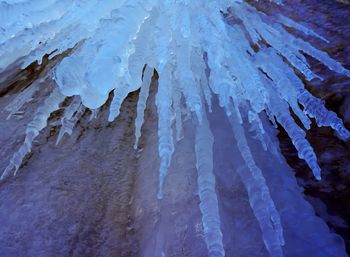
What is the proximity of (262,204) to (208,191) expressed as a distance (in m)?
0.10

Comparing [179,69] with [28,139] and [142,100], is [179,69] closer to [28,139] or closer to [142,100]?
[142,100]

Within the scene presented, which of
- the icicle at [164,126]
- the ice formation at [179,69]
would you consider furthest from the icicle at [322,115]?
the icicle at [164,126]

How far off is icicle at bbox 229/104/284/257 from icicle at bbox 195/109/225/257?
7 cm

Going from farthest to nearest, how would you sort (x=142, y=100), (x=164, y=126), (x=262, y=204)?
1. (x=142, y=100)
2. (x=164, y=126)
3. (x=262, y=204)

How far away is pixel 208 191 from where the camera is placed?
0.72 metres

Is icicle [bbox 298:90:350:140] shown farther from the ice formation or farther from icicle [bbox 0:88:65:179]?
icicle [bbox 0:88:65:179]

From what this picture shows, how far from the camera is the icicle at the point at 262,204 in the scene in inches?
26.0

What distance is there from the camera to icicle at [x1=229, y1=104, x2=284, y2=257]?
660 millimetres

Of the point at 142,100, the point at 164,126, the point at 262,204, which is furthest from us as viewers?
the point at 142,100

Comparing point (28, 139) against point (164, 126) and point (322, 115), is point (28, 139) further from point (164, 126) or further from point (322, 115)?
point (322, 115)

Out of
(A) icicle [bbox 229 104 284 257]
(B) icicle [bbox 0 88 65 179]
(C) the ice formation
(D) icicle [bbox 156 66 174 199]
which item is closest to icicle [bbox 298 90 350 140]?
(C) the ice formation

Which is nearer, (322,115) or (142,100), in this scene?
(322,115)

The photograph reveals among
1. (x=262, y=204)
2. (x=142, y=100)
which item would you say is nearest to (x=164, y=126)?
(x=142, y=100)

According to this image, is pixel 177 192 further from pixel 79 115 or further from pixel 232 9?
pixel 232 9
